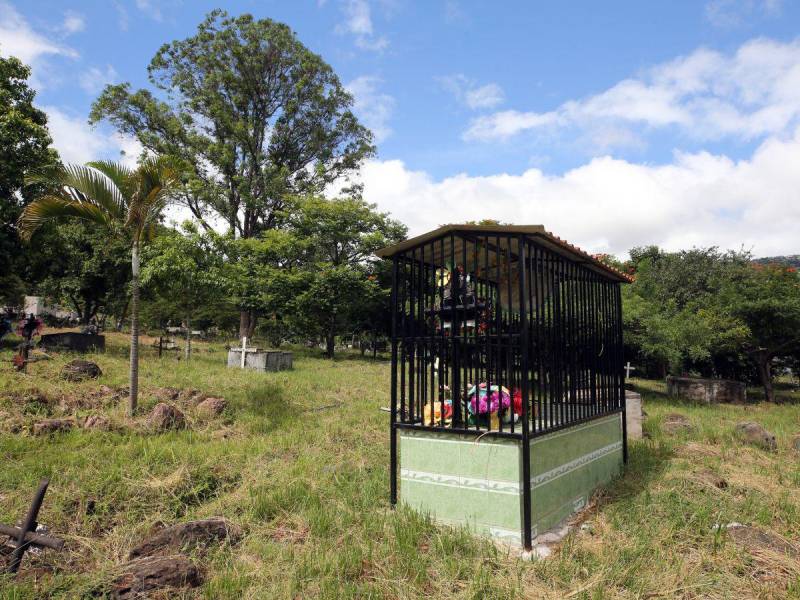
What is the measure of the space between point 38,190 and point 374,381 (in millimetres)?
11294

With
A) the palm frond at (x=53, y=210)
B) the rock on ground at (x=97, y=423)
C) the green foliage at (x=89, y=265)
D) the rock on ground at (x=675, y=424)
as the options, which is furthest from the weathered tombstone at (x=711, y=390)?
the green foliage at (x=89, y=265)

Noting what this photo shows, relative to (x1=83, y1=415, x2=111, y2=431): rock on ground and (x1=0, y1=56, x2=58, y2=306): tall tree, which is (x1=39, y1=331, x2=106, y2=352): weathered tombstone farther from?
(x1=83, y1=415, x2=111, y2=431): rock on ground

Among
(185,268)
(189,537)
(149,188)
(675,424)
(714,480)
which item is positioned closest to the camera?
(189,537)

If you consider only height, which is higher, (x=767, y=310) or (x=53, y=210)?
(x=53, y=210)

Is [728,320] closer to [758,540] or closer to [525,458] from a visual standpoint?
[758,540]

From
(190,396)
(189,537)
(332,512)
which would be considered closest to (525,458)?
(332,512)

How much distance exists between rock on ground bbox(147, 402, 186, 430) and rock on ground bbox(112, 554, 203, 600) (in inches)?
176

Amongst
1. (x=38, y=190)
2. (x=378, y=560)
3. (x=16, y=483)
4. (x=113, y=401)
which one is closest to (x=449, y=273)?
(x=378, y=560)

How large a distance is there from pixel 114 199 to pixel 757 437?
12.3 metres

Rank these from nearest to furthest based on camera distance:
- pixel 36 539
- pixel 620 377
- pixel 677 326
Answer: pixel 36 539 < pixel 620 377 < pixel 677 326

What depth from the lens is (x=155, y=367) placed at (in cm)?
1342

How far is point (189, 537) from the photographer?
4625 mm

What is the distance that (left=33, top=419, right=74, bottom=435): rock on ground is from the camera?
7417 mm

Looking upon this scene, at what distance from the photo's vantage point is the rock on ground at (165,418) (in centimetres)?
832
